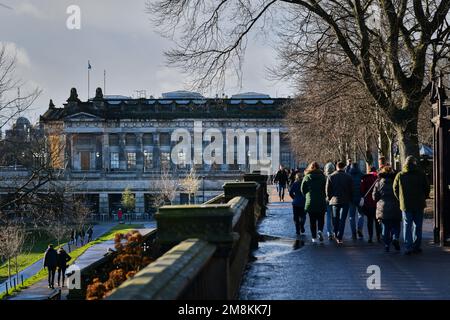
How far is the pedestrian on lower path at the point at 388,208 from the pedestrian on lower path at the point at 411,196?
0.42m

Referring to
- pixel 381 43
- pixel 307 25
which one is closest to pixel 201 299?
pixel 381 43

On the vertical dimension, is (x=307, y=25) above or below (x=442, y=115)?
above

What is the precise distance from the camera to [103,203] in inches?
3871

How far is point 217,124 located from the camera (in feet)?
385

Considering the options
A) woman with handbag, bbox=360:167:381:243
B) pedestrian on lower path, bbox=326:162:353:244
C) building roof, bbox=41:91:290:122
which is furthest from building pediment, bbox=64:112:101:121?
pedestrian on lower path, bbox=326:162:353:244

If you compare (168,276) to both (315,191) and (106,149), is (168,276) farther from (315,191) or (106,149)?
(106,149)

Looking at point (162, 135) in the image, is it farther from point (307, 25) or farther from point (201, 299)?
point (201, 299)

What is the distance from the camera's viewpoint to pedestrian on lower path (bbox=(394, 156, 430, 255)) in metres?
13.0

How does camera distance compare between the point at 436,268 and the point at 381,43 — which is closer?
the point at 436,268

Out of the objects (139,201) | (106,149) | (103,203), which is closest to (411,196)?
(139,201)

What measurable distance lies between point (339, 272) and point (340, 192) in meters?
3.91

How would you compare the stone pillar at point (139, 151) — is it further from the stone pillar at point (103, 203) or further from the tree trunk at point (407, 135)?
the tree trunk at point (407, 135)

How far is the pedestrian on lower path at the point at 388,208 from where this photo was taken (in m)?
13.7

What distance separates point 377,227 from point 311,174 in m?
2.16
